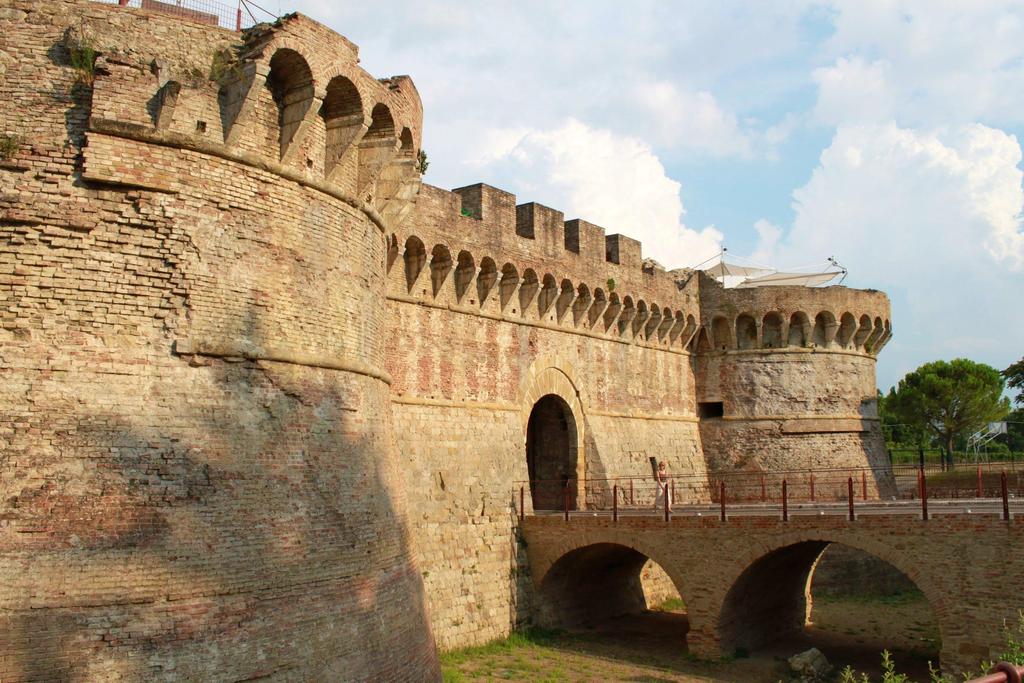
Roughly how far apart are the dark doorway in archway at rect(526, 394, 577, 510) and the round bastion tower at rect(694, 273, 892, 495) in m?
6.94

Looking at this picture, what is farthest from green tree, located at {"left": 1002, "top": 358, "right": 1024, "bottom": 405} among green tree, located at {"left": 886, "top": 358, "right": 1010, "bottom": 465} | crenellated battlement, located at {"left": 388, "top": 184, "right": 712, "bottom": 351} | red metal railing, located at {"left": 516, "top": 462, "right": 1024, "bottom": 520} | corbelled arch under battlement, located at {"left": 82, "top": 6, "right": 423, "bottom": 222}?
corbelled arch under battlement, located at {"left": 82, "top": 6, "right": 423, "bottom": 222}

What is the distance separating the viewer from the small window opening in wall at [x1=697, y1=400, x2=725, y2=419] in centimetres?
2642

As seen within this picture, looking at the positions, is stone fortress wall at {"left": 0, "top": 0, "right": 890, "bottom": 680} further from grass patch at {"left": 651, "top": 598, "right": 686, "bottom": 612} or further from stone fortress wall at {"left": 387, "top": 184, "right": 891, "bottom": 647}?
grass patch at {"left": 651, "top": 598, "right": 686, "bottom": 612}

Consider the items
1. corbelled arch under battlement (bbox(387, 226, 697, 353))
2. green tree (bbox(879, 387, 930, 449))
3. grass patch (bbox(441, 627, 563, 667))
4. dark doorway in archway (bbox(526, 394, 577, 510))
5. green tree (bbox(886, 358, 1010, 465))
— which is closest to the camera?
grass patch (bbox(441, 627, 563, 667))

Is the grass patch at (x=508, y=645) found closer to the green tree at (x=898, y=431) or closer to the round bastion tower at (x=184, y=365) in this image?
the round bastion tower at (x=184, y=365)

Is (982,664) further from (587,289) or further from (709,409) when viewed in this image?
(709,409)

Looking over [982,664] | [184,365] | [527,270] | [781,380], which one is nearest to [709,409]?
[781,380]

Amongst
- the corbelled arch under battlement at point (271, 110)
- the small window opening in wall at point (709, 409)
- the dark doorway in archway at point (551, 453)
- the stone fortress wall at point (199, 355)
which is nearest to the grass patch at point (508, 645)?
the dark doorway in archway at point (551, 453)

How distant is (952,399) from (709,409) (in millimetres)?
21416

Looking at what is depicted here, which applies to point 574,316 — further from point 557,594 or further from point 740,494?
point 740,494

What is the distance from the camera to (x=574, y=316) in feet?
69.3

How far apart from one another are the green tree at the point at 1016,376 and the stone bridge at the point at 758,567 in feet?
105

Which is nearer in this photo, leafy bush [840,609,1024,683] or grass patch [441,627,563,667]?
leafy bush [840,609,1024,683]

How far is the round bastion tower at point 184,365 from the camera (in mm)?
7957
